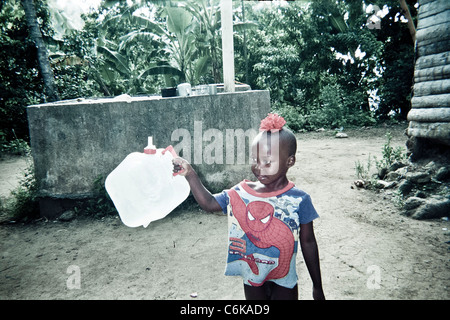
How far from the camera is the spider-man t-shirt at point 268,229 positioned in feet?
4.76

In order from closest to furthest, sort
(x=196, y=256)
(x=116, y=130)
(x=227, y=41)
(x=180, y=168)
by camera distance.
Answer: (x=180, y=168)
(x=196, y=256)
(x=116, y=130)
(x=227, y=41)

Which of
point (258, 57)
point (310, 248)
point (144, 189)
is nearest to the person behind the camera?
point (310, 248)

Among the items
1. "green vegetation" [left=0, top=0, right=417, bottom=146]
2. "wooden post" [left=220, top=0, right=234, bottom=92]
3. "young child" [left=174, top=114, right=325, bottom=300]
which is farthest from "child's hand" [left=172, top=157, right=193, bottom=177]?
"green vegetation" [left=0, top=0, right=417, bottom=146]

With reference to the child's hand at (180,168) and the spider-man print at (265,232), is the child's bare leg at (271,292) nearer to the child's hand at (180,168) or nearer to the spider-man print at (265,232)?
the spider-man print at (265,232)

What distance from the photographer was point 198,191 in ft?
5.18

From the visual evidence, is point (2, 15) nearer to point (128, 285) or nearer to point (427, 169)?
point (128, 285)

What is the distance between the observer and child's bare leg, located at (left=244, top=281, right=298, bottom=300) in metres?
1.54

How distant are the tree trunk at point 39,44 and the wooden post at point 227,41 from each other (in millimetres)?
7080

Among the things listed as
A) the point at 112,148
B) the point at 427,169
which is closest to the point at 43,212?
the point at 112,148

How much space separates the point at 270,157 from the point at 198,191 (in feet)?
1.49

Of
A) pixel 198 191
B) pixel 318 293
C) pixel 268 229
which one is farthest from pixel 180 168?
pixel 318 293

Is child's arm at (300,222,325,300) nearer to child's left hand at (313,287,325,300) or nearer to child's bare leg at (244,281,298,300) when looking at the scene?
child's left hand at (313,287,325,300)

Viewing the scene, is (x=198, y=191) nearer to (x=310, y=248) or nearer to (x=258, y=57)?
(x=310, y=248)

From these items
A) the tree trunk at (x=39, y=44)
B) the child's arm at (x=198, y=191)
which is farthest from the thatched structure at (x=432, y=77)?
the tree trunk at (x=39, y=44)
